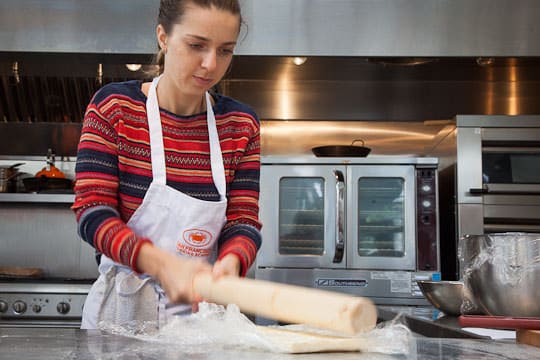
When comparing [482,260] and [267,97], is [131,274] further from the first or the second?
[267,97]

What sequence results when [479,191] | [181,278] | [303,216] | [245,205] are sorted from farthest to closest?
[303,216]
[479,191]
[245,205]
[181,278]

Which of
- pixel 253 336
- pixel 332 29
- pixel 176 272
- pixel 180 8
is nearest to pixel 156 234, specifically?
pixel 176 272

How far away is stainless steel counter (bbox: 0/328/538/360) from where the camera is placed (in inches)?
36.0

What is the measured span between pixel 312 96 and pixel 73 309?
6.22ft

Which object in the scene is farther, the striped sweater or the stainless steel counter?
the striped sweater

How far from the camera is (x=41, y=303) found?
10.2 ft

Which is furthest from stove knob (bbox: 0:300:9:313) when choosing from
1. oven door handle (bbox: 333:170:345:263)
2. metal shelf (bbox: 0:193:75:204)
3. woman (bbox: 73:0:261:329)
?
woman (bbox: 73:0:261:329)

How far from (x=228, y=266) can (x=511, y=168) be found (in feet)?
8.57

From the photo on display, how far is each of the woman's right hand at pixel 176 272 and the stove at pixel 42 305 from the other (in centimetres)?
191

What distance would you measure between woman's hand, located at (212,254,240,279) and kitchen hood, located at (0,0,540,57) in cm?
231

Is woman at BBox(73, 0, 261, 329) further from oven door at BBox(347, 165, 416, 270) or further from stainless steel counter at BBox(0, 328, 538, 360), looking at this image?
oven door at BBox(347, 165, 416, 270)

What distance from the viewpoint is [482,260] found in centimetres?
156

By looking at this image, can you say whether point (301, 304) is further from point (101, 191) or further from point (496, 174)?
point (496, 174)

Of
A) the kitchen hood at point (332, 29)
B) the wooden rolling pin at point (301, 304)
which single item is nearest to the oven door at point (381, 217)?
the kitchen hood at point (332, 29)
